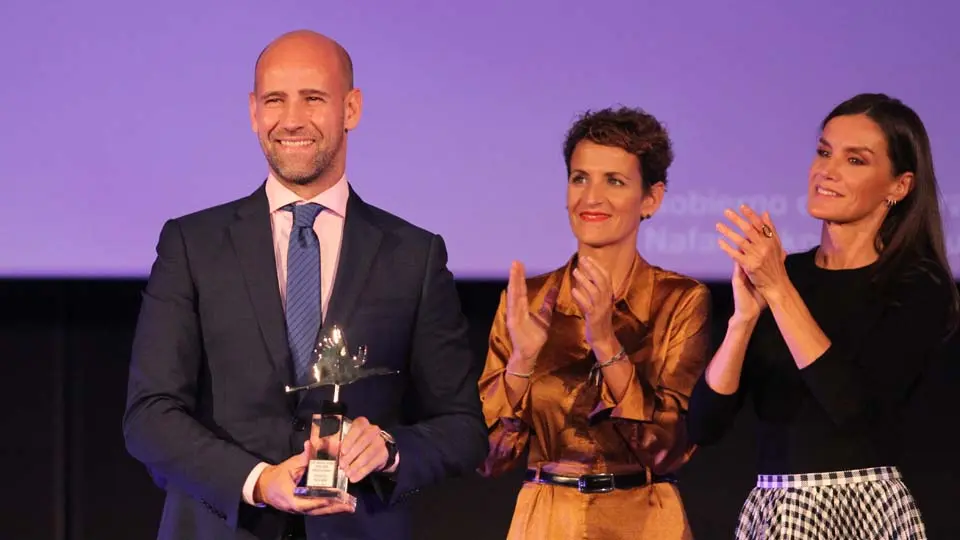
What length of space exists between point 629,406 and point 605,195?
0.53 meters

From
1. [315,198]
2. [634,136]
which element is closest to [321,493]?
[315,198]

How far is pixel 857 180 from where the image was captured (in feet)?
9.43

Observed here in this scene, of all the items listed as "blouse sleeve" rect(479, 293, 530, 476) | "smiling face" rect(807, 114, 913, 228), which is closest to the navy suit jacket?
"blouse sleeve" rect(479, 293, 530, 476)

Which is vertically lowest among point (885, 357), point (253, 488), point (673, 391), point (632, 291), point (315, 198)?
point (253, 488)

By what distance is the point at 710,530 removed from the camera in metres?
4.72

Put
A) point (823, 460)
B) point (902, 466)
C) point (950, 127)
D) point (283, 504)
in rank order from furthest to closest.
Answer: point (902, 466)
point (950, 127)
point (823, 460)
point (283, 504)

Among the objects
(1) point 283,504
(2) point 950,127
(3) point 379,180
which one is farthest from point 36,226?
(2) point 950,127

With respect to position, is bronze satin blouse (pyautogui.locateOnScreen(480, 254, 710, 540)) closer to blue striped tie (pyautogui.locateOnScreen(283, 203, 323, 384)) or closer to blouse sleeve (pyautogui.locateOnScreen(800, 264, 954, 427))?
blouse sleeve (pyautogui.locateOnScreen(800, 264, 954, 427))

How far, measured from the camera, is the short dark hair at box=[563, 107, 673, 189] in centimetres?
321

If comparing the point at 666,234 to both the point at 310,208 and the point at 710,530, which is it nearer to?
the point at 710,530

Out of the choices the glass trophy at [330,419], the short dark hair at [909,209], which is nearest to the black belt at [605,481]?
the short dark hair at [909,209]

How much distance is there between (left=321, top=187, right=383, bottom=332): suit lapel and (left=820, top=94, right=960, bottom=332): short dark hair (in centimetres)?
111

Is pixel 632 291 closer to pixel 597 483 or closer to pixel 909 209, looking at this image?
pixel 597 483

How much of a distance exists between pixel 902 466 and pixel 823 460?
6.73 ft
